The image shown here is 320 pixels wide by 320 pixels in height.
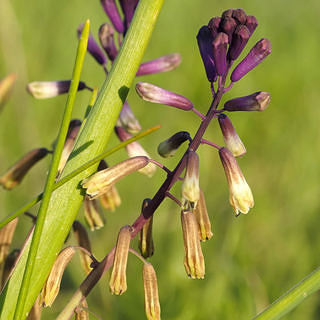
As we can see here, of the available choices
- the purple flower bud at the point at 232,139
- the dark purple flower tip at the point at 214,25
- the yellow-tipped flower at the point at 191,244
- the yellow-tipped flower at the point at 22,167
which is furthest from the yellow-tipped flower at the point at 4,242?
the dark purple flower tip at the point at 214,25

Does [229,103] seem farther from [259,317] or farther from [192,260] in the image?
[259,317]

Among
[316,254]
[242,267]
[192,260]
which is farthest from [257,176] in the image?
[192,260]

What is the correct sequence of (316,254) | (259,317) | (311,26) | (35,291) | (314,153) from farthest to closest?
(311,26) → (314,153) → (316,254) → (35,291) → (259,317)

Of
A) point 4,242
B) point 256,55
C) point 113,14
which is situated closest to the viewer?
point 256,55

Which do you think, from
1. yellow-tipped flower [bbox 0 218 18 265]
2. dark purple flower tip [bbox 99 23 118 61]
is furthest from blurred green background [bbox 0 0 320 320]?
dark purple flower tip [bbox 99 23 118 61]

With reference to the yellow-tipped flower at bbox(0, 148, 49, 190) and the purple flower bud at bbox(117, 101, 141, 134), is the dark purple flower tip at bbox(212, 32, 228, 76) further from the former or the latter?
the yellow-tipped flower at bbox(0, 148, 49, 190)

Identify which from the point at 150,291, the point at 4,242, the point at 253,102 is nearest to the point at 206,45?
the point at 253,102

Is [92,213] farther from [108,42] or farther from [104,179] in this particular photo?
[108,42]
